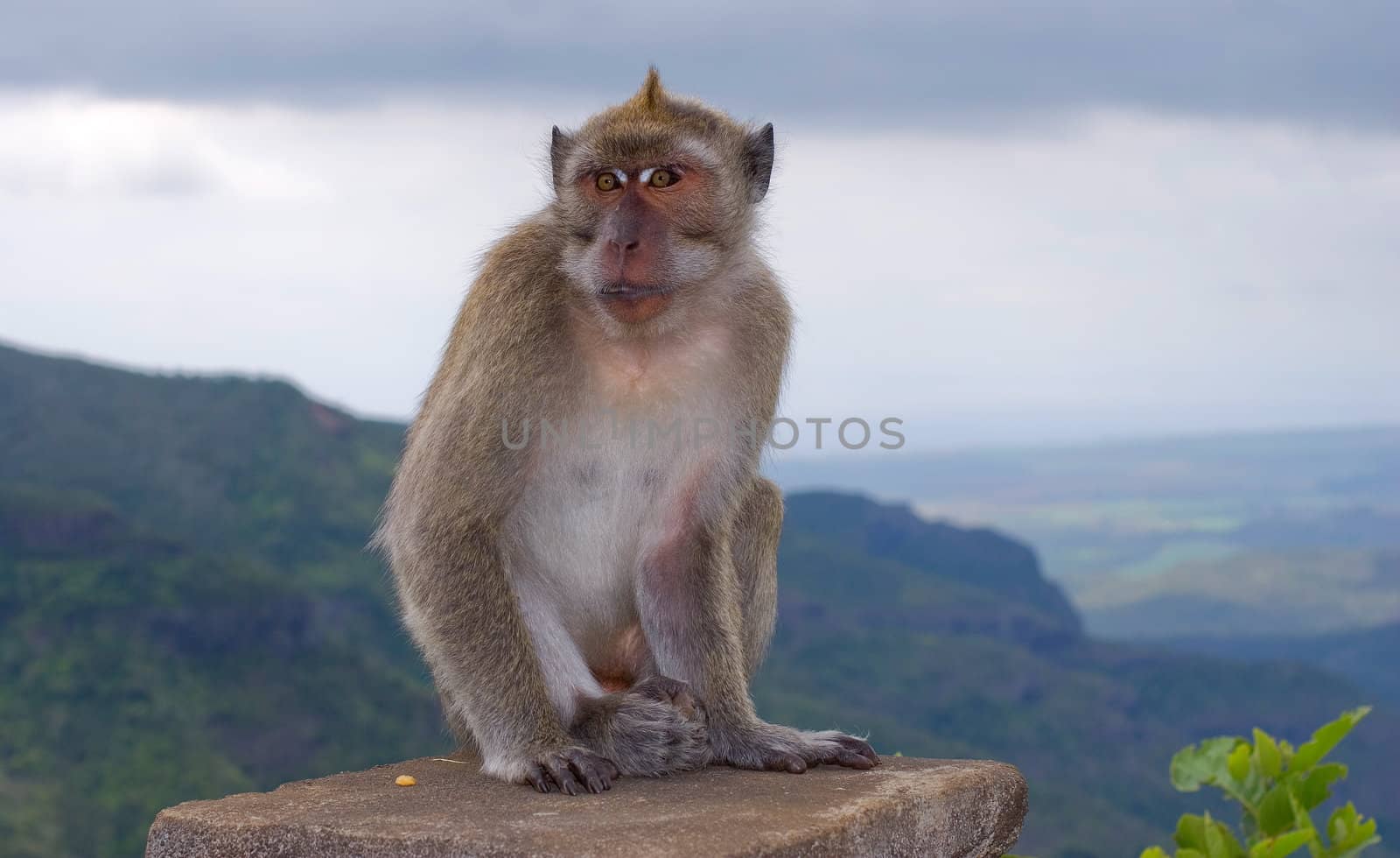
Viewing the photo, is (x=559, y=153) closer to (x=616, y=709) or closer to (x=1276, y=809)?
(x=616, y=709)

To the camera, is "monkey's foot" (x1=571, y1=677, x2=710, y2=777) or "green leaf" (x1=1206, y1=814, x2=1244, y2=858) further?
"monkey's foot" (x1=571, y1=677, x2=710, y2=777)

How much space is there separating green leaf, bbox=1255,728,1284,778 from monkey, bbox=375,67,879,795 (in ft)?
7.27

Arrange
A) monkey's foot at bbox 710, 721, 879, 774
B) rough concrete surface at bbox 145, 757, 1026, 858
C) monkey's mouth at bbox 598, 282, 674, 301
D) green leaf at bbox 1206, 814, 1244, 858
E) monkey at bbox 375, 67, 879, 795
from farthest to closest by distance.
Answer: monkey's foot at bbox 710, 721, 879, 774
monkey at bbox 375, 67, 879, 795
monkey's mouth at bbox 598, 282, 674, 301
rough concrete surface at bbox 145, 757, 1026, 858
green leaf at bbox 1206, 814, 1244, 858

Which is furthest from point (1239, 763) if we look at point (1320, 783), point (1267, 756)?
point (1320, 783)

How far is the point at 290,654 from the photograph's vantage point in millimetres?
44625

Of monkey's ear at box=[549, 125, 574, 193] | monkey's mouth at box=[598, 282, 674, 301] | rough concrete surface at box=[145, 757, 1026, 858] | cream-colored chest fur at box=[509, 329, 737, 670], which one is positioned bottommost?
rough concrete surface at box=[145, 757, 1026, 858]

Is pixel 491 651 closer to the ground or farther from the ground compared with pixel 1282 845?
farther from the ground

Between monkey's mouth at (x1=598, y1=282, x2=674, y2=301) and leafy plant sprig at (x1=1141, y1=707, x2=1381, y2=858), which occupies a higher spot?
monkey's mouth at (x1=598, y1=282, x2=674, y2=301)

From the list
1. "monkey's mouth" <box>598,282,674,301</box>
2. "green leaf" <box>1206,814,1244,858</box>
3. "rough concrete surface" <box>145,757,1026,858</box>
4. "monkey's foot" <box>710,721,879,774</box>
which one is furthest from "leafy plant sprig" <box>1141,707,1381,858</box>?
"monkey's mouth" <box>598,282,674,301</box>

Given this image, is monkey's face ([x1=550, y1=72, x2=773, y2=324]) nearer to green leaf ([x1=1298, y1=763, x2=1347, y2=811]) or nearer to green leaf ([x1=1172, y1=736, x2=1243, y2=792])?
green leaf ([x1=1172, y1=736, x2=1243, y2=792])

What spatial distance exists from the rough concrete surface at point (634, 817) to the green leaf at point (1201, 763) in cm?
125

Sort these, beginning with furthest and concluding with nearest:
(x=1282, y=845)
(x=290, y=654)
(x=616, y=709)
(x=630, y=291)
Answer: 1. (x=290, y=654)
2. (x=616, y=709)
3. (x=630, y=291)
4. (x=1282, y=845)

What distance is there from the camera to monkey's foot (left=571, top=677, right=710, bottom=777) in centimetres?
577

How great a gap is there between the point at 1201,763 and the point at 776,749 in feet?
7.18
